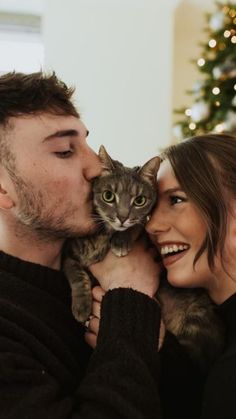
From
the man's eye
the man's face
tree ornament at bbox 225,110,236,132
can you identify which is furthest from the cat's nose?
tree ornament at bbox 225,110,236,132

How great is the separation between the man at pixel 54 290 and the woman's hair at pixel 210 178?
0.76ft

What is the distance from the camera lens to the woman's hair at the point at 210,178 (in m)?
1.23

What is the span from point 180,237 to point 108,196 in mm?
303

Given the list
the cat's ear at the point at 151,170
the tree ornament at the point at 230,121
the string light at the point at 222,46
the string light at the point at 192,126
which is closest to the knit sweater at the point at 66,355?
the cat's ear at the point at 151,170

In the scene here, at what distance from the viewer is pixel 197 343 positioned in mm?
1333

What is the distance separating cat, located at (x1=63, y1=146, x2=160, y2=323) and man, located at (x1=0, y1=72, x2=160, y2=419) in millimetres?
52

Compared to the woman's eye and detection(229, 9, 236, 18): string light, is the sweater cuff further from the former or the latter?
detection(229, 9, 236, 18): string light

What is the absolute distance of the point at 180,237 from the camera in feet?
4.18

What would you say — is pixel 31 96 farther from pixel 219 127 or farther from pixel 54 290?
pixel 219 127

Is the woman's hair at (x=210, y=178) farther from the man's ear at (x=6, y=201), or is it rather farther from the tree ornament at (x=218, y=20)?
the tree ornament at (x=218, y=20)

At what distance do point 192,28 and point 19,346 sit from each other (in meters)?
3.73

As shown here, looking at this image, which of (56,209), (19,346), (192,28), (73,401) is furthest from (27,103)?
(192,28)

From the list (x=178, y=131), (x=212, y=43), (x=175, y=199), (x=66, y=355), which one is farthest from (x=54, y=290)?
(x=212, y=43)

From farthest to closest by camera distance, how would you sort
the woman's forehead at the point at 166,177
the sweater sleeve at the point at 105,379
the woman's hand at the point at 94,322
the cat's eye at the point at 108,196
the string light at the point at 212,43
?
the string light at the point at 212,43
the cat's eye at the point at 108,196
the woman's forehead at the point at 166,177
the woman's hand at the point at 94,322
the sweater sleeve at the point at 105,379
